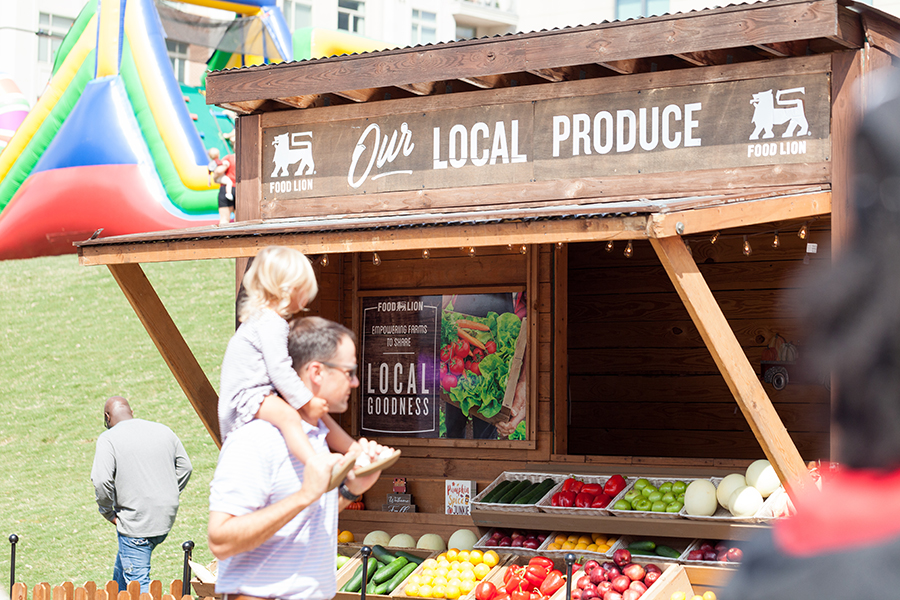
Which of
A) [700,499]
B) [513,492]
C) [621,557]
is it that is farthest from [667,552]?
[513,492]

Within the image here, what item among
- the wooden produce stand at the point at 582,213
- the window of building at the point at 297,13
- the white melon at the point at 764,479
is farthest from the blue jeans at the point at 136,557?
the window of building at the point at 297,13

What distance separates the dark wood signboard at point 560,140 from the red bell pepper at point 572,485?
1971 mm

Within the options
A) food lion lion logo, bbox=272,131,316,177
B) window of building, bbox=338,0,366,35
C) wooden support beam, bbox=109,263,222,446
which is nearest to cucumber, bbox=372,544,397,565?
wooden support beam, bbox=109,263,222,446

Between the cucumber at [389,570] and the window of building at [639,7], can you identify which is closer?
the cucumber at [389,570]

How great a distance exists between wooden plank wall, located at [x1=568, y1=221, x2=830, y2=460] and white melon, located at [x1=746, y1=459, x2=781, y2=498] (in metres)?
1.53

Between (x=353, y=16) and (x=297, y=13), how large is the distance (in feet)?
7.38

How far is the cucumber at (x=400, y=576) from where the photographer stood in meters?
6.46

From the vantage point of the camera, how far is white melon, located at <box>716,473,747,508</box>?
19.4ft

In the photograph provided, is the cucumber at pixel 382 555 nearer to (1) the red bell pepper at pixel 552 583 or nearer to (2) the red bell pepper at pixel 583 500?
(1) the red bell pepper at pixel 552 583

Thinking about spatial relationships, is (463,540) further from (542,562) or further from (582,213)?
(582,213)

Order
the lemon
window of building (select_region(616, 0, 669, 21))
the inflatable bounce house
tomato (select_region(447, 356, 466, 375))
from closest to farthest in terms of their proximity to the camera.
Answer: the lemon < tomato (select_region(447, 356, 466, 375)) < the inflatable bounce house < window of building (select_region(616, 0, 669, 21))

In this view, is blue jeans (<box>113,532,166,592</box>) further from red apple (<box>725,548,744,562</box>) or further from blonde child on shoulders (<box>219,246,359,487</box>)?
blonde child on shoulders (<box>219,246,359,487</box>)

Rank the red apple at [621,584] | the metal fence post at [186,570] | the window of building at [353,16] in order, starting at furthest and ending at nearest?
the window of building at [353,16] → the metal fence post at [186,570] → the red apple at [621,584]

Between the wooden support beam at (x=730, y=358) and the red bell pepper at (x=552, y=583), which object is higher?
the wooden support beam at (x=730, y=358)
